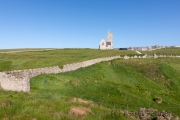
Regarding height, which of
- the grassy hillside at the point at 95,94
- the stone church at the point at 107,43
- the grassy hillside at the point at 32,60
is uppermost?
the stone church at the point at 107,43

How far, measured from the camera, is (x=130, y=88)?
39594mm

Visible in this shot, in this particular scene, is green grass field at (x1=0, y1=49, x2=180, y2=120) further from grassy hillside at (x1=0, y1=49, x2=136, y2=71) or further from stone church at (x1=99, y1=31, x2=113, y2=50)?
stone church at (x1=99, y1=31, x2=113, y2=50)

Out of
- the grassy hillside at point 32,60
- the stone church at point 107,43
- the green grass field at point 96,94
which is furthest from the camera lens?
the stone church at point 107,43

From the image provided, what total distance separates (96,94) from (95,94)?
177 millimetres

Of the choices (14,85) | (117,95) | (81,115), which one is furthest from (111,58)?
(81,115)

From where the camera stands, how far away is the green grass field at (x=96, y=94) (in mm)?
15552

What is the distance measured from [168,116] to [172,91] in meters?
25.3

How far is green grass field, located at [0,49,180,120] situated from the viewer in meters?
15.6

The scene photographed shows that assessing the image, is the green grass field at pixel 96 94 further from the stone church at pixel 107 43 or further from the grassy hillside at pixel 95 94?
the stone church at pixel 107 43

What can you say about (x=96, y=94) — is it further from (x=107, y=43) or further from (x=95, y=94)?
(x=107, y=43)

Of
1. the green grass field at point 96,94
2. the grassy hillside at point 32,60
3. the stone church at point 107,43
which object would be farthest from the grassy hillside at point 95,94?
the stone church at point 107,43

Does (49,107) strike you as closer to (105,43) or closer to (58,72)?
(58,72)

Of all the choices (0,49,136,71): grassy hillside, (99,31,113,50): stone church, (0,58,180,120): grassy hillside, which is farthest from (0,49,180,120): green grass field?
(99,31,113,50): stone church

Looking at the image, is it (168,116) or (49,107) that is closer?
(49,107)
